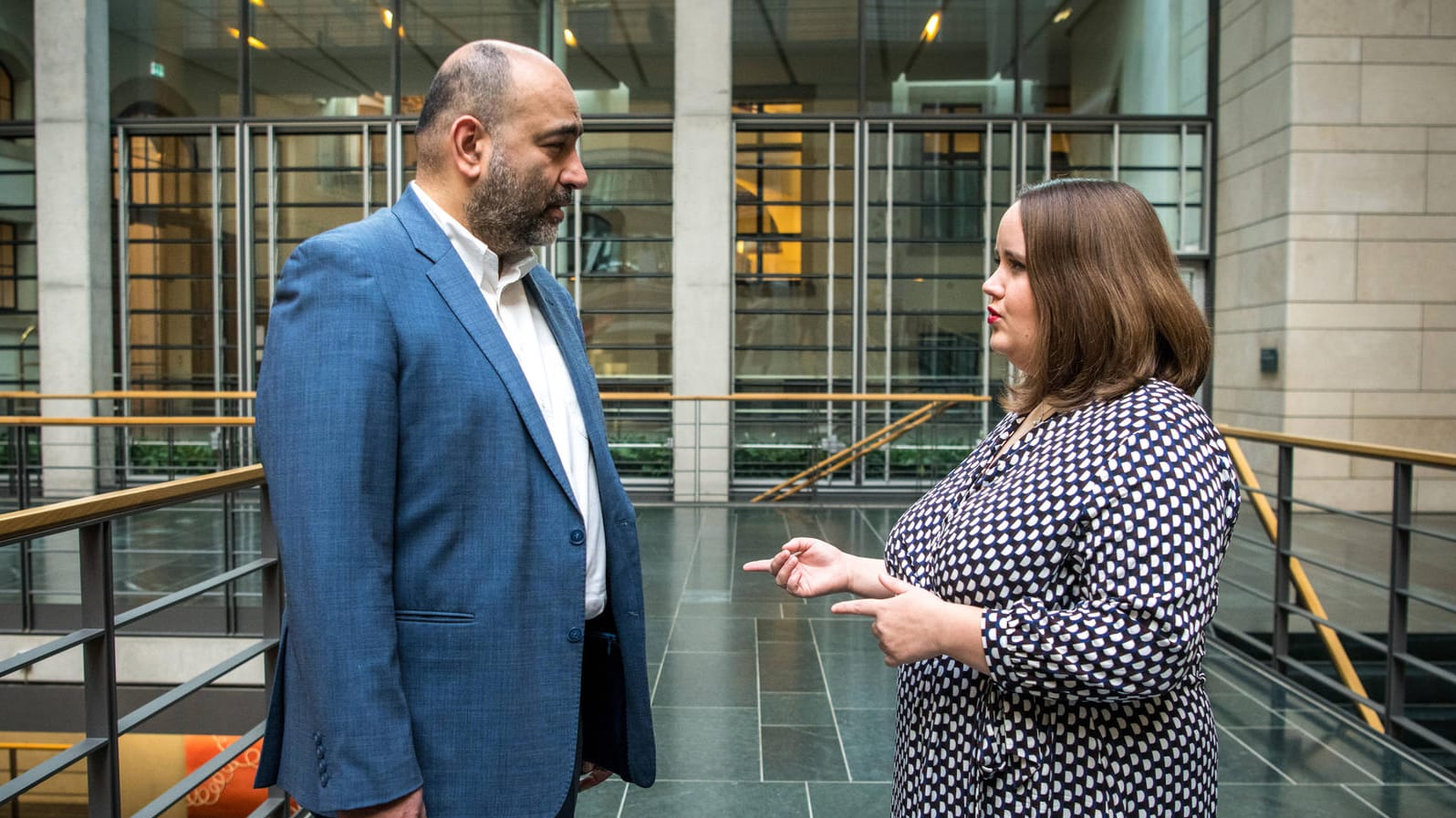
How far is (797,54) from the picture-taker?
11.2 meters

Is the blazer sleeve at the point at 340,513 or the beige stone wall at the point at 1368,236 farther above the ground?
the beige stone wall at the point at 1368,236

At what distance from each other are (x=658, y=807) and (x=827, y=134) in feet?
29.9

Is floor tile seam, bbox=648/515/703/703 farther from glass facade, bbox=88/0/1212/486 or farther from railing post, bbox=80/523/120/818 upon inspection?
glass facade, bbox=88/0/1212/486

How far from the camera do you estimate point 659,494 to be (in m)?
10.9

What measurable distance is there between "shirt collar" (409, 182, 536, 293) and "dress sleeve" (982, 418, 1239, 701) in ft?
3.15

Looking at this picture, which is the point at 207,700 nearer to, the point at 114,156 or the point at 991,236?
the point at 114,156

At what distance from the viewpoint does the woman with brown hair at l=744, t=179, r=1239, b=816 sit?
1.33 m

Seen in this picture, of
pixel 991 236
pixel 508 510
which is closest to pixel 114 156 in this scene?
pixel 991 236

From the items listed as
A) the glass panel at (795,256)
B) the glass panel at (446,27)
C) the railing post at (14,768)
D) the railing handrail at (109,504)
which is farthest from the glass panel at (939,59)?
the railing handrail at (109,504)

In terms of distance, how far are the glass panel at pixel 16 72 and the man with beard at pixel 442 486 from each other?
12839 millimetres

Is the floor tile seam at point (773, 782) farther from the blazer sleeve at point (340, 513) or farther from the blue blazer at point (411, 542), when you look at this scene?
the blazer sleeve at point (340, 513)

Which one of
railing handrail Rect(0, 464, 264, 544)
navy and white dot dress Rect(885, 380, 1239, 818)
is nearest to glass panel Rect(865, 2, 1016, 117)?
railing handrail Rect(0, 464, 264, 544)

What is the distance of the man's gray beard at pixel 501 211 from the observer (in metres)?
1.61

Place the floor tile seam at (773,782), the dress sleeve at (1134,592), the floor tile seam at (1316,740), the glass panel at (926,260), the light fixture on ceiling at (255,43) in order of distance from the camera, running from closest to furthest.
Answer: the dress sleeve at (1134,592), the floor tile seam at (773,782), the floor tile seam at (1316,740), the glass panel at (926,260), the light fixture on ceiling at (255,43)
